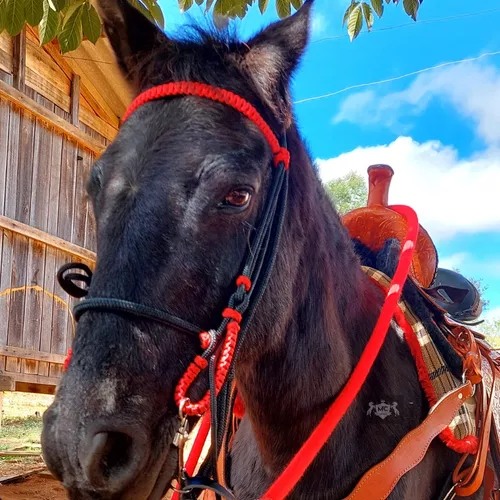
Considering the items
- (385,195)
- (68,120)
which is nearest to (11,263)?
(68,120)

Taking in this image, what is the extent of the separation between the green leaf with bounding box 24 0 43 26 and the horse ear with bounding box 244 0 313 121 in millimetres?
1226

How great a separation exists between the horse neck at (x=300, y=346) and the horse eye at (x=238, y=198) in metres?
0.23

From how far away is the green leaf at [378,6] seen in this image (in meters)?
3.23

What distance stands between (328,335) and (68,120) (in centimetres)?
577

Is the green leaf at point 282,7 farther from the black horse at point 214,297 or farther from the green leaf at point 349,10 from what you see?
the black horse at point 214,297

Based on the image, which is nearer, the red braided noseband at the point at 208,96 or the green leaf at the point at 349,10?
the red braided noseband at the point at 208,96

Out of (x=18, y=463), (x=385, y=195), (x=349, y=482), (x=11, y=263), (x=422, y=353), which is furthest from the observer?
(x=18, y=463)

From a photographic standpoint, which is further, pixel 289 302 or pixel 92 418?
pixel 289 302

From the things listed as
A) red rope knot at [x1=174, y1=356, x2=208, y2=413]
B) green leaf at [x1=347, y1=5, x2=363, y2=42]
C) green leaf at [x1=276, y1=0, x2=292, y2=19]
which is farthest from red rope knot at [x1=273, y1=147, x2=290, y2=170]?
green leaf at [x1=347, y1=5, x2=363, y2=42]

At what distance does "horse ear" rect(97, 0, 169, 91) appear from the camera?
180 cm

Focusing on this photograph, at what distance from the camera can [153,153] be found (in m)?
1.45

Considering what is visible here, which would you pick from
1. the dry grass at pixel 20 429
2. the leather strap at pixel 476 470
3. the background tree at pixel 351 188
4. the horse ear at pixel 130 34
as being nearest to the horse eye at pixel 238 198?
the horse ear at pixel 130 34

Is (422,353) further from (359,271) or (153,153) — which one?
(153,153)

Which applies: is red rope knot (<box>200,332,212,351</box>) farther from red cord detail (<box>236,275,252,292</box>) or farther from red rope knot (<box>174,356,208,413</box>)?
red cord detail (<box>236,275,252,292</box>)
